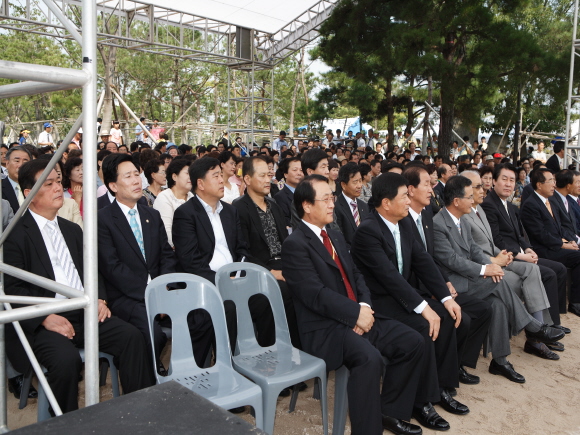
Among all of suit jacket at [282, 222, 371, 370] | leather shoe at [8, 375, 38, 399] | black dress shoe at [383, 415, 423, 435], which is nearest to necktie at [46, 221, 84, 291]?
leather shoe at [8, 375, 38, 399]

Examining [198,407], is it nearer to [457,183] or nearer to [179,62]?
[457,183]

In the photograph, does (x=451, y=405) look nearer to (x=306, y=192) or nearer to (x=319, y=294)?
(x=319, y=294)

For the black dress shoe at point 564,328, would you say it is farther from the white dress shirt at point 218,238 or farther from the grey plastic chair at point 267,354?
the white dress shirt at point 218,238

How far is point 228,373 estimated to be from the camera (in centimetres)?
243

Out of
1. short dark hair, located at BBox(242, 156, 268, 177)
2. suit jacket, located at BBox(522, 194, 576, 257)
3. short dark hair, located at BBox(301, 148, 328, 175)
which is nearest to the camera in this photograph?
short dark hair, located at BBox(242, 156, 268, 177)

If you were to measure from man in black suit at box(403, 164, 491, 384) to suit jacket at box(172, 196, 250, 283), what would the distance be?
1.22 m

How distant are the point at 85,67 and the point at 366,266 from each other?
2.10 m

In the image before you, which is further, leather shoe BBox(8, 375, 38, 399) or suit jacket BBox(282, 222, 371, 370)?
leather shoe BBox(8, 375, 38, 399)

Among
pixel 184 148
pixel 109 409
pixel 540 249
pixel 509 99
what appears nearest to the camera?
pixel 109 409

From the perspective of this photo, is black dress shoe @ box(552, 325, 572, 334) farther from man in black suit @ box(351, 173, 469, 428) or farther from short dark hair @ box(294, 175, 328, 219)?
short dark hair @ box(294, 175, 328, 219)

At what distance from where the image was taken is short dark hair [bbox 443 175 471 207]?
3770 millimetres

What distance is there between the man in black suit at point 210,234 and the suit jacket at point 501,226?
2355 millimetres

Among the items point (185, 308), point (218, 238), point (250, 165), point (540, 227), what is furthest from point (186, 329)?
point (540, 227)

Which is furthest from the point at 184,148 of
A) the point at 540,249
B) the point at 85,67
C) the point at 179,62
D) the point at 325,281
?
the point at 179,62
